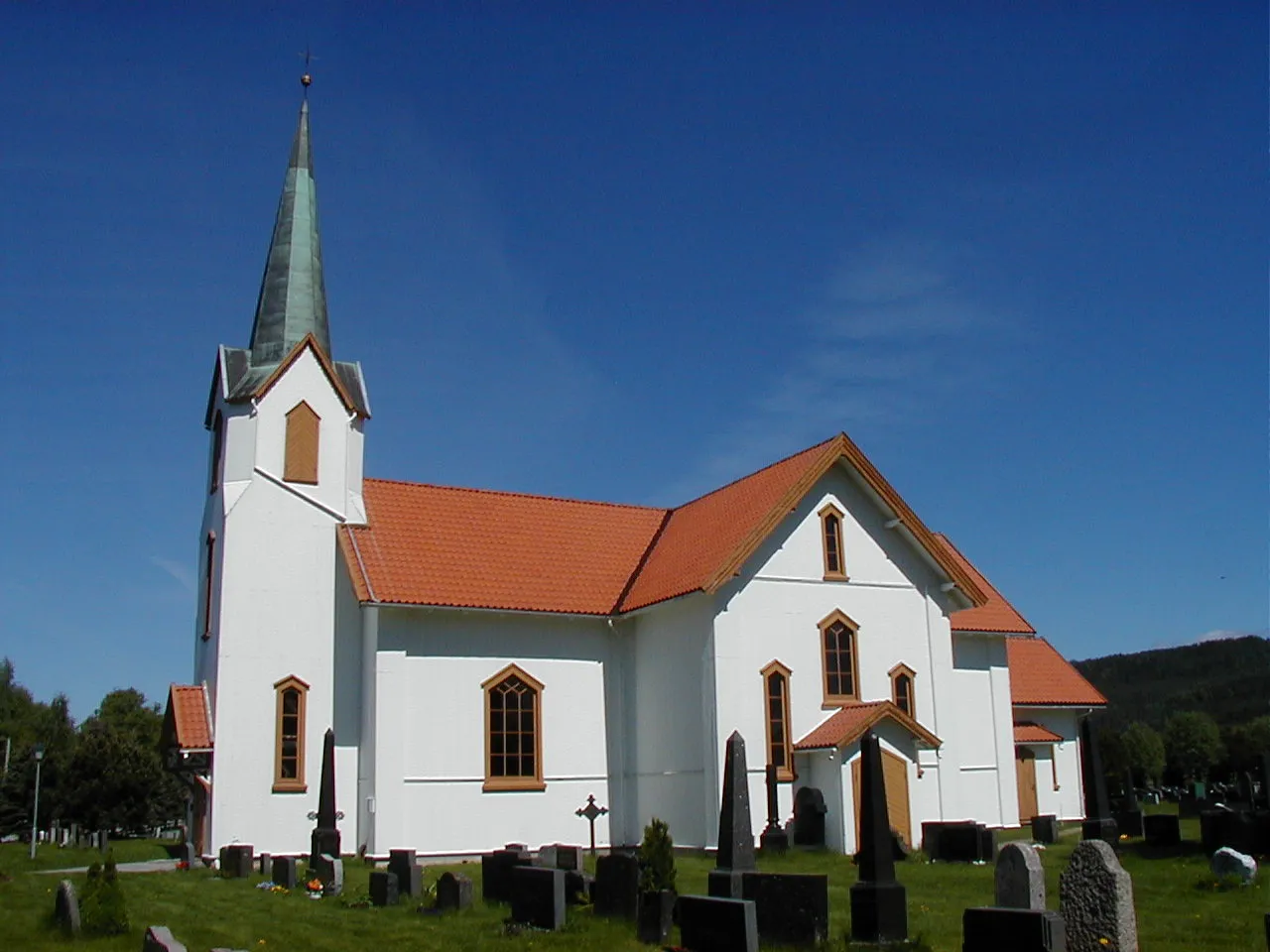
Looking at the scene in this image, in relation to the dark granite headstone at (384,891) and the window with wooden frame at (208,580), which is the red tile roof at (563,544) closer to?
the window with wooden frame at (208,580)

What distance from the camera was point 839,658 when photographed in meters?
28.3

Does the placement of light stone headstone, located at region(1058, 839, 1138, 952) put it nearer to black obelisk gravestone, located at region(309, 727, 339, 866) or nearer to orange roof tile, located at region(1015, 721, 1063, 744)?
black obelisk gravestone, located at region(309, 727, 339, 866)

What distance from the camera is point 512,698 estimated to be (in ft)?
91.3

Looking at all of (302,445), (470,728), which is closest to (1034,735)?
(470,728)

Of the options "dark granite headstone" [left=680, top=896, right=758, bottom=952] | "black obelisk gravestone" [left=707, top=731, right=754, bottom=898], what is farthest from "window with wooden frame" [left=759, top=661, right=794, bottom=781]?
"dark granite headstone" [left=680, top=896, right=758, bottom=952]

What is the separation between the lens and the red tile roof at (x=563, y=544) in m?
27.1

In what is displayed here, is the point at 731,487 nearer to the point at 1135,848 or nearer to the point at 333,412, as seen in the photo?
the point at 333,412

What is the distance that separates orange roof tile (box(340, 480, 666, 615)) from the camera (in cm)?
2745

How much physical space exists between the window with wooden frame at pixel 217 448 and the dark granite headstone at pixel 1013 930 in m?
22.5

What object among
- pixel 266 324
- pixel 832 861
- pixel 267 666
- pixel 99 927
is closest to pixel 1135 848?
pixel 832 861

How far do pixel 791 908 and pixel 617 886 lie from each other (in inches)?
117

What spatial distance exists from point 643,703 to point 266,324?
13.2 metres

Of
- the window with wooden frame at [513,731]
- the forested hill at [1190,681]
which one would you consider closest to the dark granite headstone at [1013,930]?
the window with wooden frame at [513,731]

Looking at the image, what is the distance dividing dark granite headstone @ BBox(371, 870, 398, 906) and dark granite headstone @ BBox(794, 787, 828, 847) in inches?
405
